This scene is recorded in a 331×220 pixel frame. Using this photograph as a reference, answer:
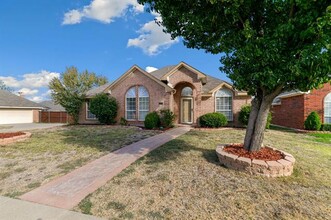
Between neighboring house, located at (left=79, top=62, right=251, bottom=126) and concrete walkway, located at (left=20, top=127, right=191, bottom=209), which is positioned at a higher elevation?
neighboring house, located at (left=79, top=62, right=251, bottom=126)

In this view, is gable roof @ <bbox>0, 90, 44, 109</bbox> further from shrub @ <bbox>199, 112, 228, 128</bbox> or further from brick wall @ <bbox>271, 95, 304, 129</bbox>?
brick wall @ <bbox>271, 95, 304, 129</bbox>

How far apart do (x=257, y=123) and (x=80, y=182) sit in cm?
543

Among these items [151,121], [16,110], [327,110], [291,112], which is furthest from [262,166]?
[16,110]

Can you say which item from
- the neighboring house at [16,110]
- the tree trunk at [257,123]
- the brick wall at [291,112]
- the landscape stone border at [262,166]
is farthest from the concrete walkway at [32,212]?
the neighboring house at [16,110]

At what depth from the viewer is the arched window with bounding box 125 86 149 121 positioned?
1743 centimetres

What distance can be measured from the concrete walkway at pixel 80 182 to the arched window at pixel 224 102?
11308 mm

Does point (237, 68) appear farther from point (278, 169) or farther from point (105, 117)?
point (105, 117)

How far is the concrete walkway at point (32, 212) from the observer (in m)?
3.66

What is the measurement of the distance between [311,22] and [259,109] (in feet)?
8.96

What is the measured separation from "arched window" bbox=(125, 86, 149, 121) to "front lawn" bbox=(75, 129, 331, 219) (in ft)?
37.3

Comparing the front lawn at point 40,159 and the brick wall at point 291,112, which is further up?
the brick wall at point 291,112

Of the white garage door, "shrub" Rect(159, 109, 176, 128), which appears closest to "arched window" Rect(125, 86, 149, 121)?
"shrub" Rect(159, 109, 176, 128)

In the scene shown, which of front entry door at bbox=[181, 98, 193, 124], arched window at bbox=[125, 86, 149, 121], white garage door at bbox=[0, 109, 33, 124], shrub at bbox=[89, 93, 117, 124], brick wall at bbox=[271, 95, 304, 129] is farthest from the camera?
white garage door at bbox=[0, 109, 33, 124]

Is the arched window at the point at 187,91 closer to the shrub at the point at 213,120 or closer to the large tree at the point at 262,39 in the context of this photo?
the shrub at the point at 213,120
